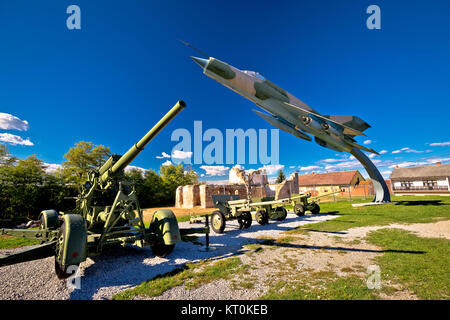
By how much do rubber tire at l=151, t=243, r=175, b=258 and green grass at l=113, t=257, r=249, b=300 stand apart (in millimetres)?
825

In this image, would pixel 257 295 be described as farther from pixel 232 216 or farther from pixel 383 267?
pixel 232 216

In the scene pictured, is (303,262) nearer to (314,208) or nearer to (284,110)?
(314,208)

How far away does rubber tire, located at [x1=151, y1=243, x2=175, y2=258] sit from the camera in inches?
216

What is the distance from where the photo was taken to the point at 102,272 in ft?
15.0

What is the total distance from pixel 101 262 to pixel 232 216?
593cm

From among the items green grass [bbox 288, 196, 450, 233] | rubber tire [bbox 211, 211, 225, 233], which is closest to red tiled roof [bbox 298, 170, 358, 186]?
green grass [bbox 288, 196, 450, 233]

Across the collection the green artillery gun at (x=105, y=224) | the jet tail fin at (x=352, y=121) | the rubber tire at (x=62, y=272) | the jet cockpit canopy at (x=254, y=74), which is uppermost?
the jet cockpit canopy at (x=254, y=74)

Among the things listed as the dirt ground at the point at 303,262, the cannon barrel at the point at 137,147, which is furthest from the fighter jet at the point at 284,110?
the dirt ground at the point at 303,262

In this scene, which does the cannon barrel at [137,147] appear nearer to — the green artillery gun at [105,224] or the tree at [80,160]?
the green artillery gun at [105,224]

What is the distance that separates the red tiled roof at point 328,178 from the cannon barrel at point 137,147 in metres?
38.1

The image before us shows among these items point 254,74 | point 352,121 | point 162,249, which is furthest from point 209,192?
point 162,249

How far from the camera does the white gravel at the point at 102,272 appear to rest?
3.63m

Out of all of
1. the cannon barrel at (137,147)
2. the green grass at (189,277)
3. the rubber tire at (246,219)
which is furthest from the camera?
the rubber tire at (246,219)
